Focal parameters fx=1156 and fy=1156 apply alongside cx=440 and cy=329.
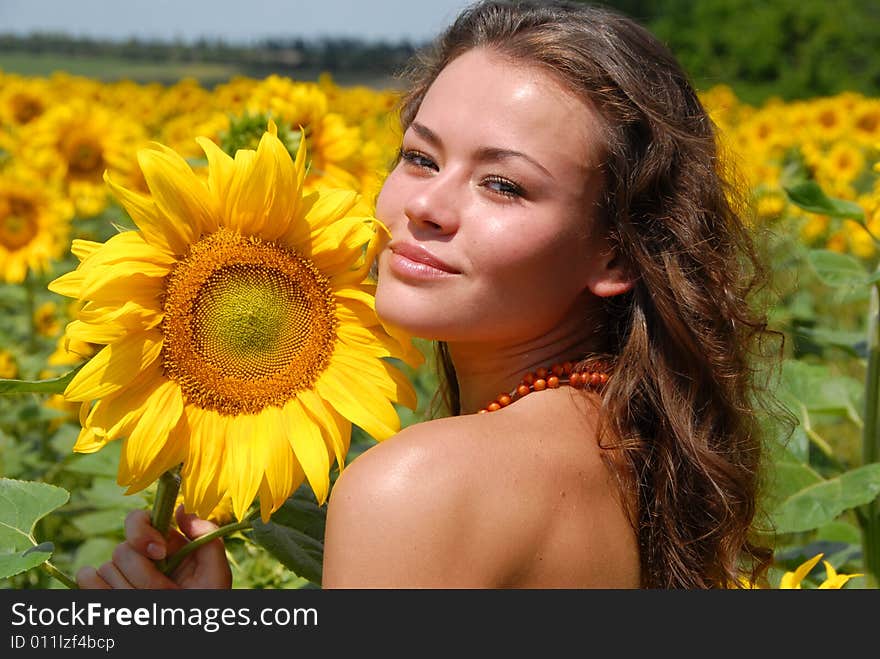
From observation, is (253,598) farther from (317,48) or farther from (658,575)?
(317,48)

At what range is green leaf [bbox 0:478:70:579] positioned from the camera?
5.15ft

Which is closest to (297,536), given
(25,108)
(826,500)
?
(826,500)

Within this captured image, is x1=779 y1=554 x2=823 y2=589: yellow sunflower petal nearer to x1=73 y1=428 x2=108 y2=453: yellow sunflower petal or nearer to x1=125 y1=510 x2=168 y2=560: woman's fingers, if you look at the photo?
x1=125 y1=510 x2=168 y2=560: woman's fingers

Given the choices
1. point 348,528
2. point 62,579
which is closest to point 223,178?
point 348,528

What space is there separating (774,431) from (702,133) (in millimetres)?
658

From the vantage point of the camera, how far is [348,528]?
1.33 metres

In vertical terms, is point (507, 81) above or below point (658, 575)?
above

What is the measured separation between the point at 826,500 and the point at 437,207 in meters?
1.31

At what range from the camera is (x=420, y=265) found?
1550 millimetres

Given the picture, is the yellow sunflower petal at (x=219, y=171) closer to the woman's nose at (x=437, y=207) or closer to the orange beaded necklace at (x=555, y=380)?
the woman's nose at (x=437, y=207)

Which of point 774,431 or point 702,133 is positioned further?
point 774,431

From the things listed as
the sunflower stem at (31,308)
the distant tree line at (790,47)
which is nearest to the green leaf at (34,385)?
the sunflower stem at (31,308)

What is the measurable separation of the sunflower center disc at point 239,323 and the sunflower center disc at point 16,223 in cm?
265

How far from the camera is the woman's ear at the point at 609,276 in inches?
66.2
